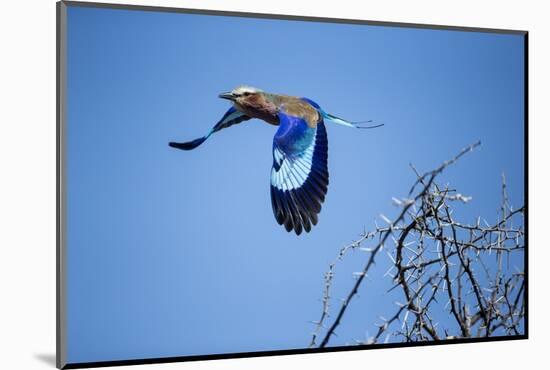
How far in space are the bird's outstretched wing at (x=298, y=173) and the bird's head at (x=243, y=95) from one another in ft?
0.52

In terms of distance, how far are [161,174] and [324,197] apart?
83 cm

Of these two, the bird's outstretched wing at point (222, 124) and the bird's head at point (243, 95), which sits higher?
the bird's head at point (243, 95)

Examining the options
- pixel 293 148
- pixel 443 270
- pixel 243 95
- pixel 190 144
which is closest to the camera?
pixel 190 144

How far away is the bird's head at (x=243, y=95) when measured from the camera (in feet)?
15.5

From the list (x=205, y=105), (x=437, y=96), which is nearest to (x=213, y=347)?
(x=205, y=105)

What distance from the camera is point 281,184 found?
4.82 m

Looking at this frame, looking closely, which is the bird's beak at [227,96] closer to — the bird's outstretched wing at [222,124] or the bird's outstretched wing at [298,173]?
the bird's outstretched wing at [222,124]

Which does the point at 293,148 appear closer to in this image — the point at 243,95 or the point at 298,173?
the point at 298,173

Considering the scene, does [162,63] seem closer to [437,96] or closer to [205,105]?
[205,105]

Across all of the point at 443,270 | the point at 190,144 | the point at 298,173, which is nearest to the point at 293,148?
the point at 298,173

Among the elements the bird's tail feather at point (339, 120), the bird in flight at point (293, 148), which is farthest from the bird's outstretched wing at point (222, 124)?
the bird's tail feather at point (339, 120)

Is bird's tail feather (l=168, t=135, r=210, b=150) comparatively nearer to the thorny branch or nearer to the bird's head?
the bird's head

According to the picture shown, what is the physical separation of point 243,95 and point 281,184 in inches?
18.3

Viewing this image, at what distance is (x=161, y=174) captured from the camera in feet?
15.1
